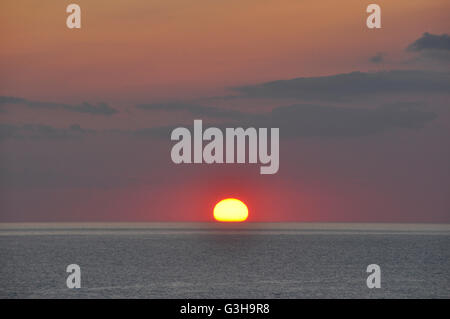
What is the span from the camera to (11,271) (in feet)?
335

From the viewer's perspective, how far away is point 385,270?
9938cm

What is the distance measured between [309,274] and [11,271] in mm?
42304
